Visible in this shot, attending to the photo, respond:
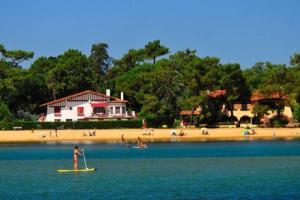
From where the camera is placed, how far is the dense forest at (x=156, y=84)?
101562mm

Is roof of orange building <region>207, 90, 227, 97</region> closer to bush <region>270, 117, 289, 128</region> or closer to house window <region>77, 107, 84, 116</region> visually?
bush <region>270, 117, 289, 128</region>

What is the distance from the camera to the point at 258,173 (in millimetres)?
45938

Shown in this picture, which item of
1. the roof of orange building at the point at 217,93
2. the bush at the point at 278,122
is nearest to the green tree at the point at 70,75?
the roof of orange building at the point at 217,93

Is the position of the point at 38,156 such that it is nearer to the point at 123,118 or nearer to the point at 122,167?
the point at 122,167

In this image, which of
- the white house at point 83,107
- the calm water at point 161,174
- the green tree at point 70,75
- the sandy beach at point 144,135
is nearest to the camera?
the calm water at point 161,174

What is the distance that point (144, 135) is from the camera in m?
92.2

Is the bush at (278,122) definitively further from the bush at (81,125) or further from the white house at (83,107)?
the white house at (83,107)

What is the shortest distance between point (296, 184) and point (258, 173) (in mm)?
6777

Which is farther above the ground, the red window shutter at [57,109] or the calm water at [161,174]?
the red window shutter at [57,109]

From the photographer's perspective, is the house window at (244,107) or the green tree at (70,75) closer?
the house window at (244,107)

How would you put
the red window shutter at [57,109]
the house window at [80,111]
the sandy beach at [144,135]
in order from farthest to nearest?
the red window shutter at [57,109], the house window at [80,111], the sandy beach at [144,135]

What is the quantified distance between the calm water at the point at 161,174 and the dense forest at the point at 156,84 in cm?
2856

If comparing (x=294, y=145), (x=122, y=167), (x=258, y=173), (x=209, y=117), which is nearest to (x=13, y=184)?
(x=122, y=167)

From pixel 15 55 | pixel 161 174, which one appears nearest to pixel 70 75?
pixel 15 55
